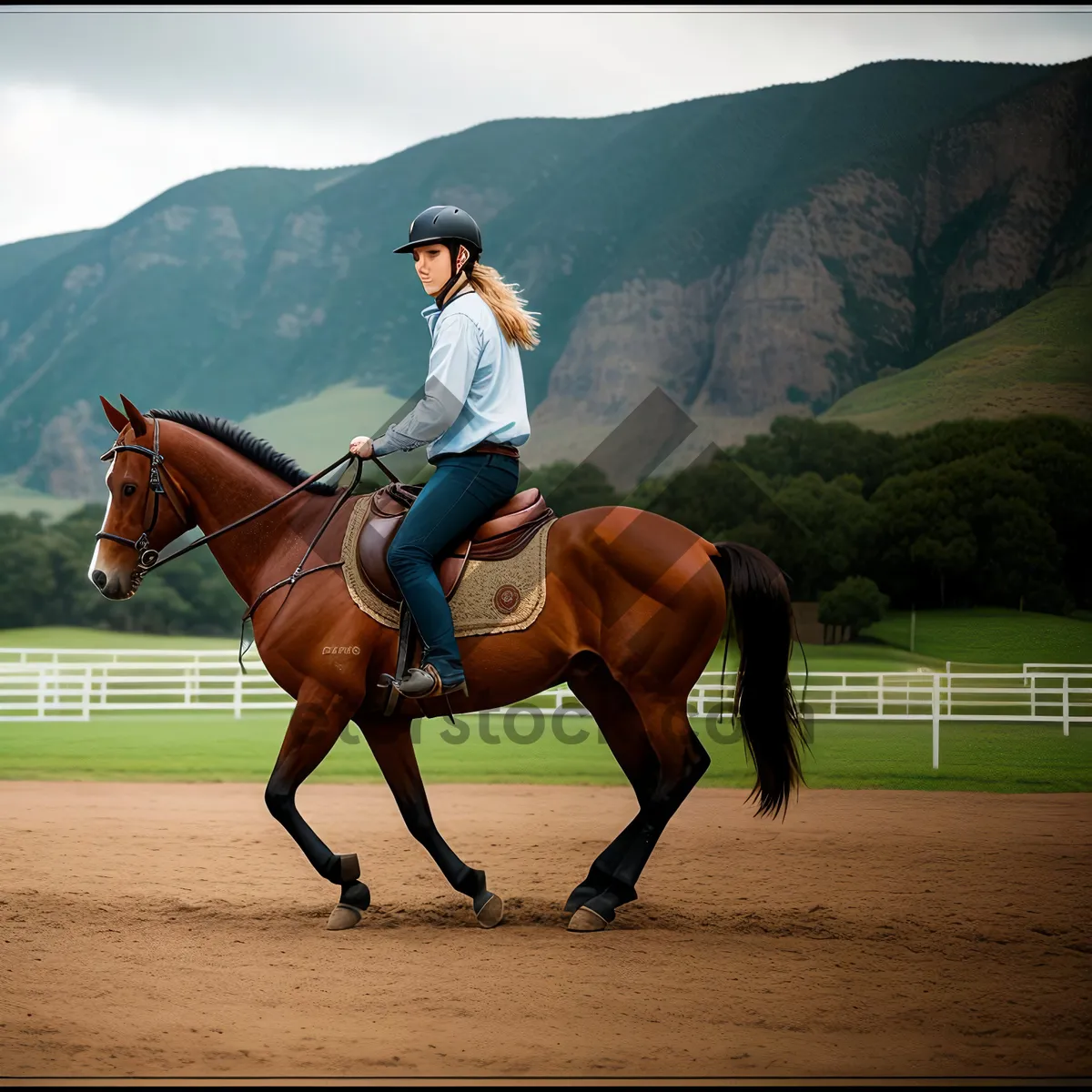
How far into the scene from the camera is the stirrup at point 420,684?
170 inches

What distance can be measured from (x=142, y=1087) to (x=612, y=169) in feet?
140

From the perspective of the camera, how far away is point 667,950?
4285 mm

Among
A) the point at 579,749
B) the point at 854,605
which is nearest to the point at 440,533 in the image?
the point at 579,749

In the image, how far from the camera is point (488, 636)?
179 inches

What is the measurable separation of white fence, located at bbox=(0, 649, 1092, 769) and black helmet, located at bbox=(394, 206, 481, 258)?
274 inches

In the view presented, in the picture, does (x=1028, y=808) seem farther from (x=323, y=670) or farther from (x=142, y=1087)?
(x=142, y=1087)

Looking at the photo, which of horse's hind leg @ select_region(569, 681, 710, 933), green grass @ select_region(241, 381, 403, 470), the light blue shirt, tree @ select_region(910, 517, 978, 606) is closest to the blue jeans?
the light blue shirt

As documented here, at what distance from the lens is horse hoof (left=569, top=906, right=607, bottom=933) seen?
14.9 feet

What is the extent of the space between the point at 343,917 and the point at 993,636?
532 inches

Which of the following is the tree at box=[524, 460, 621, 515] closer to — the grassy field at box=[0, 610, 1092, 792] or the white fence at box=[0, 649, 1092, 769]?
the white fence at box=[0, 649, 1092, 769]

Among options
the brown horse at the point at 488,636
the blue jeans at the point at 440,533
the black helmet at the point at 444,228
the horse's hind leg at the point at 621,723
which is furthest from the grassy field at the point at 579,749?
the black helmet at the point at 444,228

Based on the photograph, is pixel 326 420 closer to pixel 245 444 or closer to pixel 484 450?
pixel 245 444

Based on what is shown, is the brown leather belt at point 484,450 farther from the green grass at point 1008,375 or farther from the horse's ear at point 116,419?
the green grass at point 1008,375

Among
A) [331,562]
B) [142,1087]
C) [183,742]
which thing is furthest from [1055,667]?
[142,1087]
